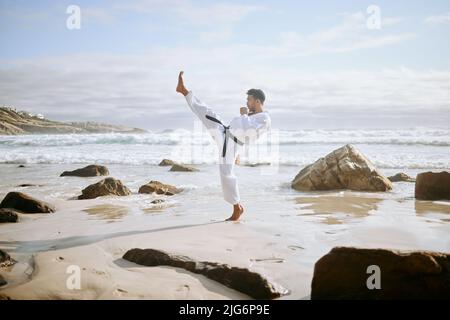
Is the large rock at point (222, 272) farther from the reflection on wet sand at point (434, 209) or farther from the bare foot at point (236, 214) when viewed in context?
the reflection on wet sand at point (434, 209)

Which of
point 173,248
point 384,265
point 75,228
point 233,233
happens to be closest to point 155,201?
point 75,228

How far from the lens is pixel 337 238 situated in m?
3.80

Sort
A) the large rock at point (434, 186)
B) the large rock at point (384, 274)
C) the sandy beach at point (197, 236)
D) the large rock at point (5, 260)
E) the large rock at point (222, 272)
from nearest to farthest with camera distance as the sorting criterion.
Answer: the large rock at point (384, 274), the large rock at point (222, 272), the sandy beach at point (197, 236), the large rock at point (5, 260), the large rock at point (434, 186)

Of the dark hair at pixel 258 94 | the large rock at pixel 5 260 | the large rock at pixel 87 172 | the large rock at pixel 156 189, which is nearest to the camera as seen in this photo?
the large rock at pixel 5 260

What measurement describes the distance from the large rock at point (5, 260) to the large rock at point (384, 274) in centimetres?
231

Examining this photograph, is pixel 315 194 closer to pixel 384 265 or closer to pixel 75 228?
pixel 75 228

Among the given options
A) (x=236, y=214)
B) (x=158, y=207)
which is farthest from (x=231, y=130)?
(x=158, y=207)

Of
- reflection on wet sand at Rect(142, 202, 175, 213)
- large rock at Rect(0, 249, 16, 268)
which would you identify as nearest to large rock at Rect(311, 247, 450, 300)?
large rock at Rect(0, 249, 16, 268)

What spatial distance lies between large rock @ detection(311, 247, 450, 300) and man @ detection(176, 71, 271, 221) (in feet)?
8.13

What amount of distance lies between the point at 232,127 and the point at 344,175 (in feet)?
12.1

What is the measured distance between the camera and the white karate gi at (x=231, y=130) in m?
4.65

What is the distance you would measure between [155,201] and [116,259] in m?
3.26

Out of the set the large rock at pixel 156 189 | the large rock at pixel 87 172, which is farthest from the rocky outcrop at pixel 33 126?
the large rock at pixel 156 189
